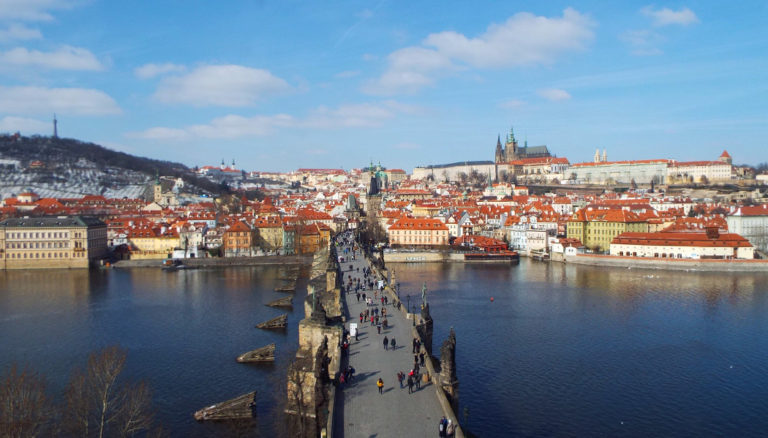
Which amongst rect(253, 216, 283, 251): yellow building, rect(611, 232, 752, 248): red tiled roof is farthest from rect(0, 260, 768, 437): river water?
rect(253, 216, 283, 251): yellow building

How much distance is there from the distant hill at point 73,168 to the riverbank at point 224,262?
149 ft

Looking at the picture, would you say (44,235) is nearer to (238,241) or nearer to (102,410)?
(238,241)

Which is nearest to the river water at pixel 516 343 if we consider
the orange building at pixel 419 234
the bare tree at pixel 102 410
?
the bare tree at pixel 102 410

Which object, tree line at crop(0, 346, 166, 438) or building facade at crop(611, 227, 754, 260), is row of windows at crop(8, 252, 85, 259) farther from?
building facade at crop(611, 227, 754, 260)

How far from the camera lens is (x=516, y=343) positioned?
757 inches

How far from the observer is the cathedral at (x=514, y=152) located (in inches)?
5098

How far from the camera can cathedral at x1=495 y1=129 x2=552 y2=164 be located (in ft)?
425

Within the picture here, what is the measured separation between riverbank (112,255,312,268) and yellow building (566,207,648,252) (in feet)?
71.8

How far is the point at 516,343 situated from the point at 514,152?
375ft

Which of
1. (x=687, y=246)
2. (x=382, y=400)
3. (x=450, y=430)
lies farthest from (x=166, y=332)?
(x=687, y=246)

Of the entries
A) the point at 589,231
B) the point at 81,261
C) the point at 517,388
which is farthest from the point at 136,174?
the point at 517,388

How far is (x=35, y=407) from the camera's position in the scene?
9961mm

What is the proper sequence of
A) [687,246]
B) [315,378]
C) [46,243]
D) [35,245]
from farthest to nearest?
[46,243] < [35,245] < [687,246] < [315,378]

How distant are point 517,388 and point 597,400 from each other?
73.8 inches
